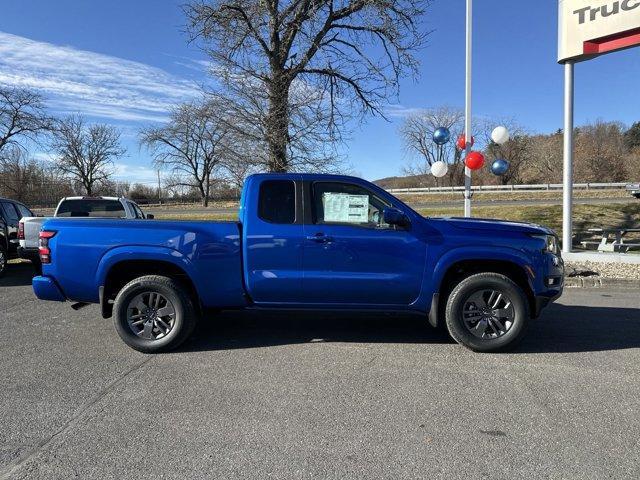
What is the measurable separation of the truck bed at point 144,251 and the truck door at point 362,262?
826 millimetres

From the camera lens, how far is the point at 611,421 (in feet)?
11.2

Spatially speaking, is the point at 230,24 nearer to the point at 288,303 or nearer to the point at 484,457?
the point at 288,303

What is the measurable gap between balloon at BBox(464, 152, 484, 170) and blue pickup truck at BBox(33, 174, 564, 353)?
7.90 meters

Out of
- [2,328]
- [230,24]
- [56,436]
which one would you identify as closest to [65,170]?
[230,24]

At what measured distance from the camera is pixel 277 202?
509 centimetres

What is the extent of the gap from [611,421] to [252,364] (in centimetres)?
305

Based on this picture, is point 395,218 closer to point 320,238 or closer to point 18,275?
point 320,238

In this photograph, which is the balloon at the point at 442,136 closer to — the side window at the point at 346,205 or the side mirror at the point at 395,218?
the side window at the point at 346,205

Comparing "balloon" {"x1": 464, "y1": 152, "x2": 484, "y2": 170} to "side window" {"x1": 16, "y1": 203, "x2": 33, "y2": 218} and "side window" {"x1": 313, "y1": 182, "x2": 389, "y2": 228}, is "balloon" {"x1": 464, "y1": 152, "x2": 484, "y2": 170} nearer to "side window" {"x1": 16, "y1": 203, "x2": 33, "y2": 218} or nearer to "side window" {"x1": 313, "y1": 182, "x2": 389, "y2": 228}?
"side window" {"x1": 313, "y1": 182, "x2": 389, "y2": 228}

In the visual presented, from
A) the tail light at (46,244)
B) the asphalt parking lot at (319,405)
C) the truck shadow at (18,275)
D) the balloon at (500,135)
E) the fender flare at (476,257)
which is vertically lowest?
the asphalt parking lot at (319,405)

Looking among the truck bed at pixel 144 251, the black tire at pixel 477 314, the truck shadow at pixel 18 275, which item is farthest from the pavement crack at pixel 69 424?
the truck shadow at pixel 18 275

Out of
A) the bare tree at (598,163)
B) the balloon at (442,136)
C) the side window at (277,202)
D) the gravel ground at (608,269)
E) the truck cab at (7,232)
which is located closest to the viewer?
the side window at (277,202)

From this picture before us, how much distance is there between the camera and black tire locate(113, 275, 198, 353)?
4.93 metres

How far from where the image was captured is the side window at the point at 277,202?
16.5 ft
